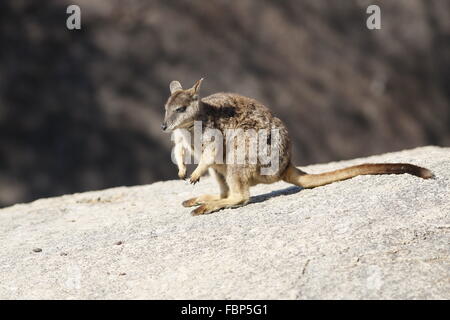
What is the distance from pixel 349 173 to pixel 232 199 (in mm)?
1035

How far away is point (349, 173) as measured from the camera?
654 cm

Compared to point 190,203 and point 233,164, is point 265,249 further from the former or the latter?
point 190,203

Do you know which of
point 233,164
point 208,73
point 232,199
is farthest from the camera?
point 208,73

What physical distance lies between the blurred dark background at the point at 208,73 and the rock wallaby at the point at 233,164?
8.70 metres

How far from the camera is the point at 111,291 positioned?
490cm

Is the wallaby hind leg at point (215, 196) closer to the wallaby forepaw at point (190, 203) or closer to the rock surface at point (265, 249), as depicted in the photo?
the wallaby forepaw at point (190, 203)

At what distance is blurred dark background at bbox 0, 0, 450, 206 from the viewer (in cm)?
1512

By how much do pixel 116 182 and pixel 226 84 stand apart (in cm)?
313

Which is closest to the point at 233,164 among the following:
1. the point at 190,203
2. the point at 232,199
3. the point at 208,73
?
the point at 232,199

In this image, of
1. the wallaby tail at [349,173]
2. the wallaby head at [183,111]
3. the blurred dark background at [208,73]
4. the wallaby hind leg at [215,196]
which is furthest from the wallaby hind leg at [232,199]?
the blurred dark background at [208,73]

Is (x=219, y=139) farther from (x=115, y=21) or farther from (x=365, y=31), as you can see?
(x=365, y=31)

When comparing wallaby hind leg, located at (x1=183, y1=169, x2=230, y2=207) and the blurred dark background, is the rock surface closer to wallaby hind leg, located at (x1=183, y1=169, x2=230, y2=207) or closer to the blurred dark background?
wallaby hind leg, located at (x1=183, y1=169, x2=230, y2=207)

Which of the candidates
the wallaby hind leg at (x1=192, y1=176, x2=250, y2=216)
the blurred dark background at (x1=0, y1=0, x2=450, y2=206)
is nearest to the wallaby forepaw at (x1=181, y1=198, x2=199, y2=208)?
the wallaby hind leg at (x1=192, y1=176, x2=250, y2=216)

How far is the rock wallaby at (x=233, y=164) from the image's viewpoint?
634cm
